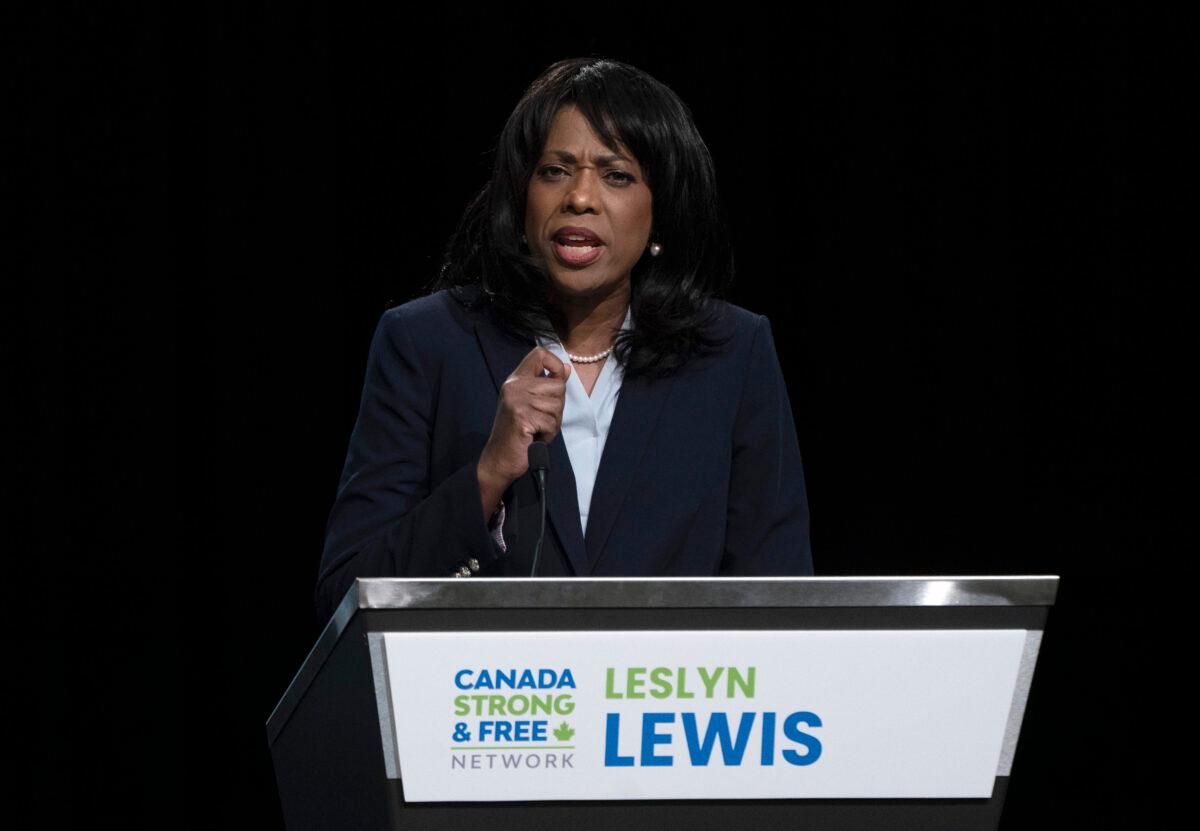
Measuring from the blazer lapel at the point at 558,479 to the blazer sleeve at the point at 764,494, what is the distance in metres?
0.20

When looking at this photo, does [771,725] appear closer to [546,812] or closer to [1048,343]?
[546,812]

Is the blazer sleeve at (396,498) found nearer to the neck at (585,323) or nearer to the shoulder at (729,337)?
the neck at (585,323)

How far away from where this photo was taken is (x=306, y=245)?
343 centimetres

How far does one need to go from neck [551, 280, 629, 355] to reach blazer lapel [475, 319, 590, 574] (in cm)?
9

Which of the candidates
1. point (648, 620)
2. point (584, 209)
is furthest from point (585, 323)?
point (648, 620)

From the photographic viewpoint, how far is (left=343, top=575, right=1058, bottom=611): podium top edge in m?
1.30

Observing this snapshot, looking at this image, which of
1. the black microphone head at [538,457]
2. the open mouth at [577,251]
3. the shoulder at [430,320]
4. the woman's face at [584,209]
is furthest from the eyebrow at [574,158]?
the black microphone head at [538,457]

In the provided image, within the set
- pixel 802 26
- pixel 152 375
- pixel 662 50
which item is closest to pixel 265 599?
pixel 152 375

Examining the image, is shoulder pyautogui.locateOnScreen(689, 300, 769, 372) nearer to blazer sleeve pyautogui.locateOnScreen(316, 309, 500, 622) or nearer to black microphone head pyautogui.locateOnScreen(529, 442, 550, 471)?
blazer sleeve pyautogui.locateOnScreen(316, 309, 500, 622)

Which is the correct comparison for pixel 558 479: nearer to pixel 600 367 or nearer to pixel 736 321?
pixel 600 367

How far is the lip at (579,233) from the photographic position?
2.20m

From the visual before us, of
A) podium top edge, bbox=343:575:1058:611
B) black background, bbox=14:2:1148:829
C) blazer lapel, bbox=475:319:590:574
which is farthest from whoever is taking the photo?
black background, bbox=14:2:1148:829

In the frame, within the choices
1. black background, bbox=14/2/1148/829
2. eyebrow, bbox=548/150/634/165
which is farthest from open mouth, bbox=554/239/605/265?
black background, bbox=14/2/1148/829

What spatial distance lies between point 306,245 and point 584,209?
53.4 inches
